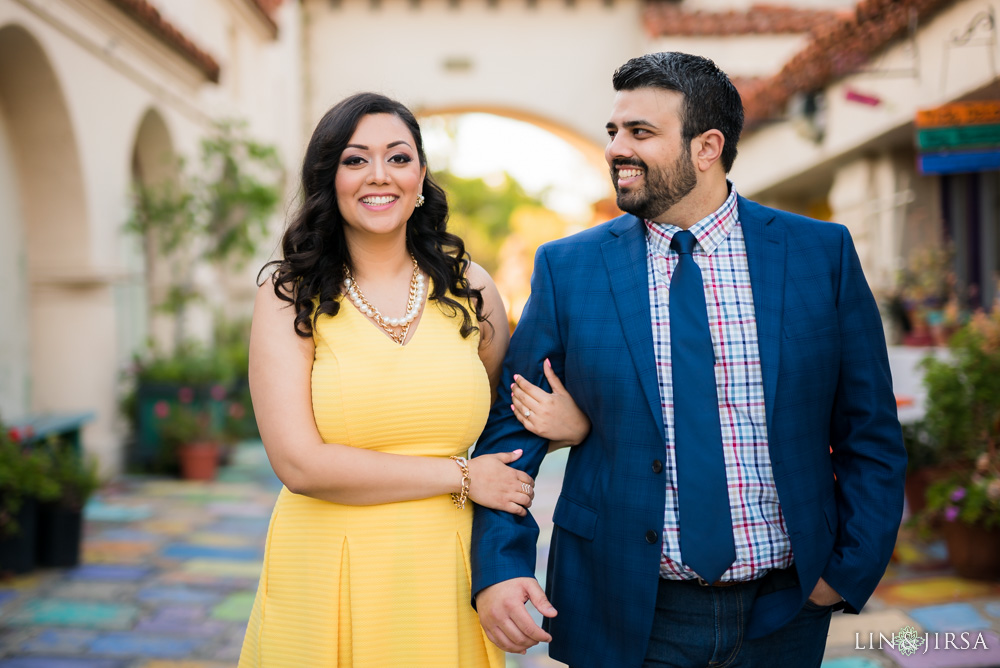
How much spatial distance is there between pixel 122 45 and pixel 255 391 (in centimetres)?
658

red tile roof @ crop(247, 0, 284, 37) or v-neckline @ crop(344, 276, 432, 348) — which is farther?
red tile roof @ crop(247, 0, 284, 37)

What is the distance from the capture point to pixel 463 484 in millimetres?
2115

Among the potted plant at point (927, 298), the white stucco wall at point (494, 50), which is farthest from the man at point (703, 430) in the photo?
the white stucco wall at point (494, 50)

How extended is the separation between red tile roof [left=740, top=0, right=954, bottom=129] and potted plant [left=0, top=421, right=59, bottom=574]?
20.5 ft

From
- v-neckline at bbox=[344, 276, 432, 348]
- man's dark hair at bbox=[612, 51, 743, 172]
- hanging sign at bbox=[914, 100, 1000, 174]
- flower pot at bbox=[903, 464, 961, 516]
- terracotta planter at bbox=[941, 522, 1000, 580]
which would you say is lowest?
A: terracotta planter at bbox=[941, 522, 1000, 580]

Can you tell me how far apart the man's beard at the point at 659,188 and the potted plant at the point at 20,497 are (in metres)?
4.04

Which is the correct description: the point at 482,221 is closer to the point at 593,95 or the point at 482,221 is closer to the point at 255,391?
the point at 593,95

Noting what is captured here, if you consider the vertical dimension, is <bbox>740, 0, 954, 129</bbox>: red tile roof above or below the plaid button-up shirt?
above

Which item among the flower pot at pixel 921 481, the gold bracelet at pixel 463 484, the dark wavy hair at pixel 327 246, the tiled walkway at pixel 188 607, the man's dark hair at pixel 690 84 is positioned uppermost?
the man's dark hair at pixel 690 84

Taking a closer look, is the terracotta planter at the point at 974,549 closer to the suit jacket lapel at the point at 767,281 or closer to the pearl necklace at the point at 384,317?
the suit jacket lapel at the point at 767,281

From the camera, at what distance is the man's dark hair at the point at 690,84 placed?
2.03 meters

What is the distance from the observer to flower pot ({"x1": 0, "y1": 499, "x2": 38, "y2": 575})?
4.82 meters

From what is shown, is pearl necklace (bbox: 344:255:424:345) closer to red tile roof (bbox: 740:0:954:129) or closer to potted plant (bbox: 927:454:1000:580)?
potted plant (bbox: 927:454:1000:580)

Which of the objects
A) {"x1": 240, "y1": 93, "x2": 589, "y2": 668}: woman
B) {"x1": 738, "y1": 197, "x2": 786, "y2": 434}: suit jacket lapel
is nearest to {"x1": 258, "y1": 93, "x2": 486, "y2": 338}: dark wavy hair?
{"x1": 240, "y1": 93, "x2": 589, "y2": 668}: woman
